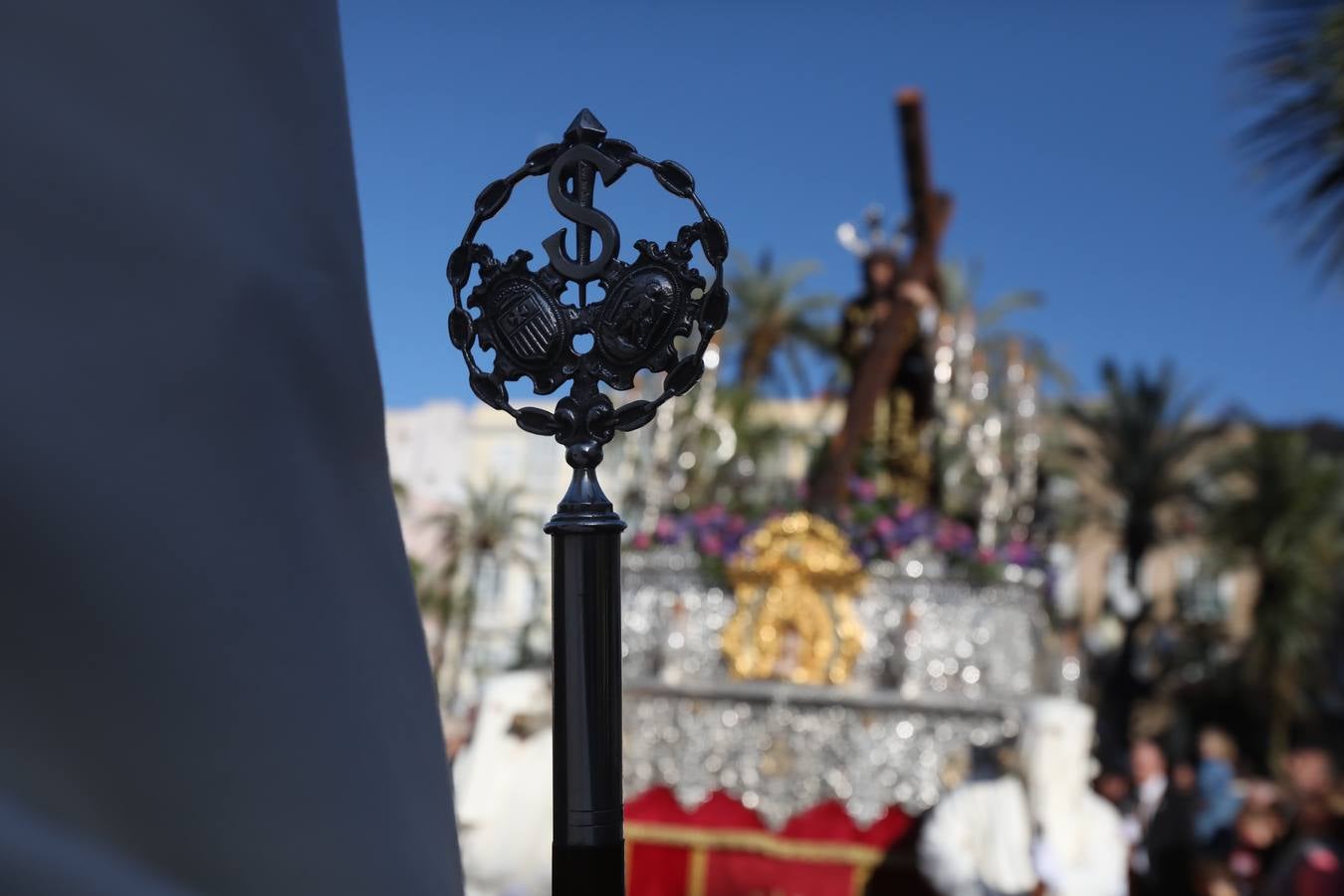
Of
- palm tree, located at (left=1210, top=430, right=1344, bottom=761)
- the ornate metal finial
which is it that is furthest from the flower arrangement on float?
palm tree, located at (left=1210, top=430, right=1344, bottom=761)

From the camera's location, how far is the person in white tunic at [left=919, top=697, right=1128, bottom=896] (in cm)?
600

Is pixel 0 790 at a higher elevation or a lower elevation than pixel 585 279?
lower

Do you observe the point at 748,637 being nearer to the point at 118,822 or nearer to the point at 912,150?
the point at 912,150

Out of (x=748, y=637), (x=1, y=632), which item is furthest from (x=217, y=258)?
(x=748, y=637)

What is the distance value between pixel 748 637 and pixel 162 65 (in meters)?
7.66

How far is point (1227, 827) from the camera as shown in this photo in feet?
26.0

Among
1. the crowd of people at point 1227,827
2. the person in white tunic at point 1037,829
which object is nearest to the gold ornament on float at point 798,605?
the person in white tunic at point 1037,829

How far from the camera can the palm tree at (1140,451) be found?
22328mm

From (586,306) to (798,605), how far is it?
695 cm

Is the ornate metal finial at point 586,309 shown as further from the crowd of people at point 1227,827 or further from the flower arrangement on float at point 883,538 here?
the flower arrangement on float at point 883,538

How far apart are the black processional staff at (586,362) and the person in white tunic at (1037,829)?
5.42 meters

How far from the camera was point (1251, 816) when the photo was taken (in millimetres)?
7176

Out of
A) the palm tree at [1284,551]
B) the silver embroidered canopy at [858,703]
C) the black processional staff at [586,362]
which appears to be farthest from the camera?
the palm tree at [1284,551]

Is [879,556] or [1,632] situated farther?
[879,556]
